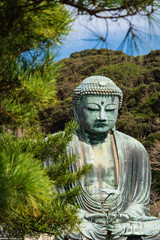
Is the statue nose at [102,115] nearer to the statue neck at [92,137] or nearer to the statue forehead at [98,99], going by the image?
the statue forehead at [98,99]

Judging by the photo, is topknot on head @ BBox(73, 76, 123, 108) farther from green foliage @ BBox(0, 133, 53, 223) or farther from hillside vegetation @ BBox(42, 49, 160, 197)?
hillside vegetation @ BBox(42, 49, 160, 197)

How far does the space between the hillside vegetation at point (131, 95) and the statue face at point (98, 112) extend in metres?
8.30

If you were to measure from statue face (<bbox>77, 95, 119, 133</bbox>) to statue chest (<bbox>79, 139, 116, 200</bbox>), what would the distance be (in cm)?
29

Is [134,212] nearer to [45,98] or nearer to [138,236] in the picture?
[138,236]

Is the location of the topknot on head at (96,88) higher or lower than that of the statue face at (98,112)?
higher

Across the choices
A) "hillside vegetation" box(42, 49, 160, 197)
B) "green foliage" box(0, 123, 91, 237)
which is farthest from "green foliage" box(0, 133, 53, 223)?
"hillside vegetation" box(42, 49, 160, 197)

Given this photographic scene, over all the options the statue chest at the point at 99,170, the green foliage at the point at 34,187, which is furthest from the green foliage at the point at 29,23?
the statue chest at the point at 99,170

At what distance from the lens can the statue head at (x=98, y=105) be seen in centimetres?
686

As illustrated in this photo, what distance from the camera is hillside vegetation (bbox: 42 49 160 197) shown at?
18.4 meters

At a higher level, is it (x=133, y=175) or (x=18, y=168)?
(x=18, y=168)

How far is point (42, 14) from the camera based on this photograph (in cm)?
374

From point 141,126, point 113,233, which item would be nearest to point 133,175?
point 113,233

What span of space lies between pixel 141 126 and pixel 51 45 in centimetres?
1454

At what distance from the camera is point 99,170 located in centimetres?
693
